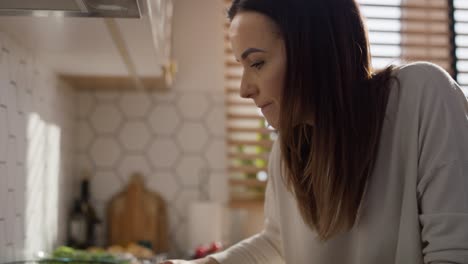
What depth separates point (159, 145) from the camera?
7.58ft

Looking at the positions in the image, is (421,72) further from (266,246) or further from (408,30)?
(408,30)

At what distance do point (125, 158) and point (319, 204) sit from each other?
141cm

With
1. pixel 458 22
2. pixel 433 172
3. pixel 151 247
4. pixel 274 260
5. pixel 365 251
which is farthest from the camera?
pixel 458 22

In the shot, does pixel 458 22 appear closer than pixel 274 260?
No

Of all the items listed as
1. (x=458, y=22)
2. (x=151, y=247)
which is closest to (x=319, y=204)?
(x=151, y=247)

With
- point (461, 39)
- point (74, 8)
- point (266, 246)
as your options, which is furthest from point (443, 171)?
point (461, 39)

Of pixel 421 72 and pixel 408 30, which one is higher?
pixel 408 30

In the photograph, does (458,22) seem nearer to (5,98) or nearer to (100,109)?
(100,109)

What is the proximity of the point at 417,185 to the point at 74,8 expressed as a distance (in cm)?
68

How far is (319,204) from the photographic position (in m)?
1.02

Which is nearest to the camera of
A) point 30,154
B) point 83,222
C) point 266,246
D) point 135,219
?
point 266,246

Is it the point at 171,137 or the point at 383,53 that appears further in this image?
the point at 383,53

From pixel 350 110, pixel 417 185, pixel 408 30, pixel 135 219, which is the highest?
pixel 408 30

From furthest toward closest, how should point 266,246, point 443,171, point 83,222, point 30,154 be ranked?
point 83,222
point 30,154
point 266,246
point 443,171
